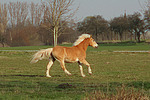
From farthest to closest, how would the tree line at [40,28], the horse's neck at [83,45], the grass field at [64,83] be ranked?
the tree line at [40,28], the horse's neck at [83,45], the grass field at [64,83]

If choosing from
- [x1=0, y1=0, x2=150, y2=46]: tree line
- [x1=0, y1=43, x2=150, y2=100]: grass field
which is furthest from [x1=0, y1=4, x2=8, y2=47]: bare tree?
[x1=0, y1=43, x2=150, y2=100]: grass field

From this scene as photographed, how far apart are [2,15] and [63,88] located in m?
103

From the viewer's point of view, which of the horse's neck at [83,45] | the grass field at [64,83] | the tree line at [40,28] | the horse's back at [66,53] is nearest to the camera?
the grass field at [64,83]

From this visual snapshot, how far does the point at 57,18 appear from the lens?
4819 centimetres

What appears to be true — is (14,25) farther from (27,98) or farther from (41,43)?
(27,98)

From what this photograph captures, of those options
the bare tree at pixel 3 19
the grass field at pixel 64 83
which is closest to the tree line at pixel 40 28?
the bare tree at pixel 3 19

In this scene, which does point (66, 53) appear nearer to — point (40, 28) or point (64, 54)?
point (64, 54)

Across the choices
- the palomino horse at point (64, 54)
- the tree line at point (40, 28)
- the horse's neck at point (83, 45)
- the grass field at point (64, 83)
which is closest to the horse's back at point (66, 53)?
the palomino horse at point (64, 54)

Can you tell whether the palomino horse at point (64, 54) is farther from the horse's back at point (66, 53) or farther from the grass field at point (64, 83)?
the grass field at point (64, 83)

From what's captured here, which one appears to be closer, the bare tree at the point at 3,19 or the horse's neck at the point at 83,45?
the horse's neck at the point at 83,45

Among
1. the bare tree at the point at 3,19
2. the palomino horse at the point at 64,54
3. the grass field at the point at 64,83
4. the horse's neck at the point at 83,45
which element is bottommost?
the grass field at the point at 64,83

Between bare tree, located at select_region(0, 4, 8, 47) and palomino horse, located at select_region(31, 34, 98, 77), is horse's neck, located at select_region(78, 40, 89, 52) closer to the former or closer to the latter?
palomino horse, located at select_region(31, 34, 98, 77)

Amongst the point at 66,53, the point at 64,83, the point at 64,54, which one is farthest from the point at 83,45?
the point at 64,83

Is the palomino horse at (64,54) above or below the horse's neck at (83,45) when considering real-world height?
below
